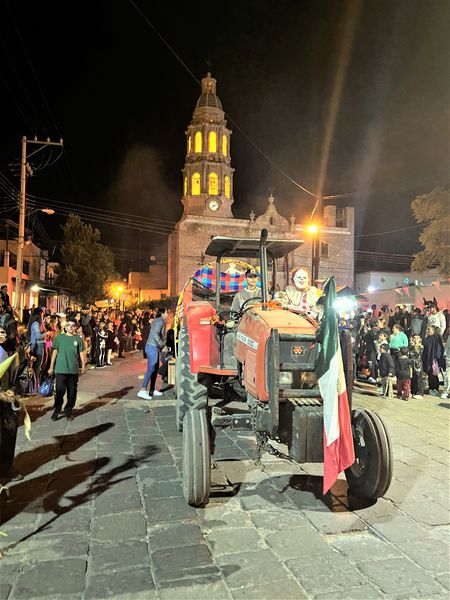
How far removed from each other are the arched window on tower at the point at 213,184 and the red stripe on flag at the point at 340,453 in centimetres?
5441

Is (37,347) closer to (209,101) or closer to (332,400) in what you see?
(332,400)

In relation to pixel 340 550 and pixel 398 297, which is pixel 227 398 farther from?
pixel 398 297

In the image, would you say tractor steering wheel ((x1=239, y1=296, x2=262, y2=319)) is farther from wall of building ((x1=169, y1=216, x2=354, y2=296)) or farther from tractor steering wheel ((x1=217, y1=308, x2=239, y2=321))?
wall of building ((x1=169, y1=216, x2=354, y2=296))

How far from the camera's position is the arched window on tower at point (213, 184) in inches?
2210

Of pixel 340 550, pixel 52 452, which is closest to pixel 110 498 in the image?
pixel 52 452

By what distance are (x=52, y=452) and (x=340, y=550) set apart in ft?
13.6

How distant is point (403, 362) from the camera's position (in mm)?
10188

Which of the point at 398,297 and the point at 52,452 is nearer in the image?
the point at 52,452

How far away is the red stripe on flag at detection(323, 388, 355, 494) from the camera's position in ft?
11.7

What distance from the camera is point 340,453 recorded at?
361 centimetres

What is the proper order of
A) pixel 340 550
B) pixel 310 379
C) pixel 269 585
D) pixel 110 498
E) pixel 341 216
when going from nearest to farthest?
pixel 269 585
pixel 340 550
pixel 310 379
pixel 110 498
pixel 341 216

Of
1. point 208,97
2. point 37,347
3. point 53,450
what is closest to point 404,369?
point 53,450

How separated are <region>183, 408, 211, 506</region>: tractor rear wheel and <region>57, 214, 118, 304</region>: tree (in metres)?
33.9

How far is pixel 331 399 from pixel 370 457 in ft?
3.92
